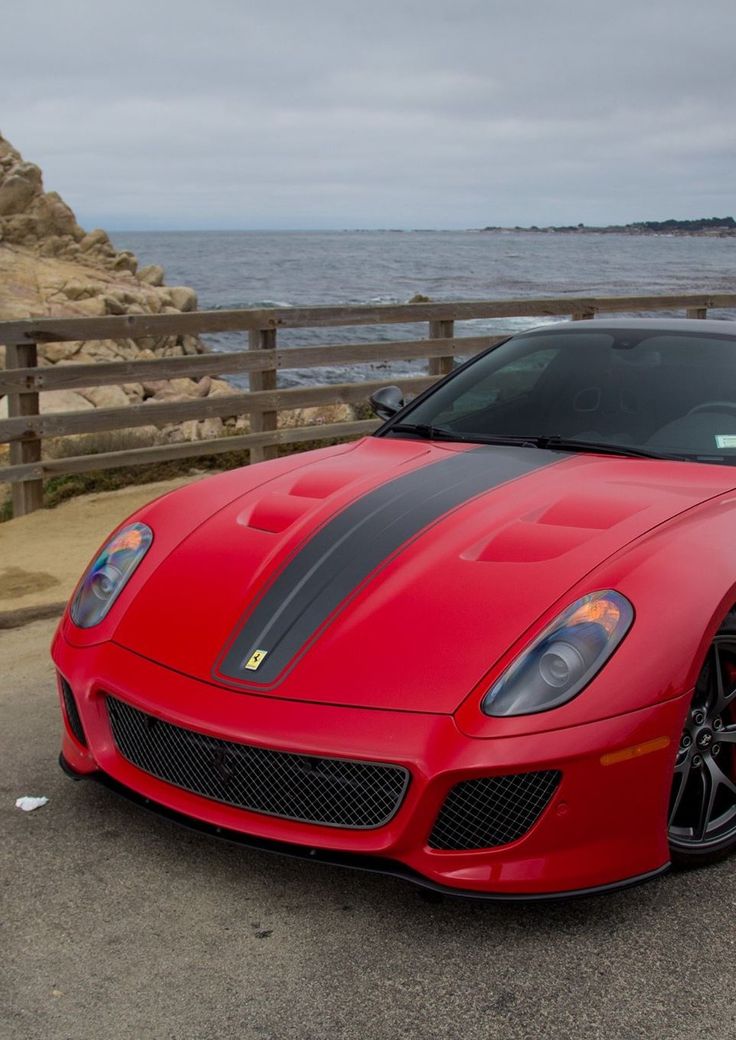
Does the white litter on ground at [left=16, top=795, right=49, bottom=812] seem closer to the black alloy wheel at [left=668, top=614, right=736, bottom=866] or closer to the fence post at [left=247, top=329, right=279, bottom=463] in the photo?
the black alloy wheel at [left=668, top=614, right=736, bottom=866]

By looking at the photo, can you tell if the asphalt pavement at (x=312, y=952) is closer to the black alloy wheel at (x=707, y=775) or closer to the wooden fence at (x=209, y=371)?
the black alloy wheel at (x=707, y=775)

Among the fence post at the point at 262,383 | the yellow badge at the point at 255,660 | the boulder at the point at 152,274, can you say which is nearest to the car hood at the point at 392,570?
the yellow badge at the point at 255,660

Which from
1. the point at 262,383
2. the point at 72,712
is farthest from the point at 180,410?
the point at 72,712

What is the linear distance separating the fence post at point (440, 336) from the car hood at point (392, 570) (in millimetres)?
6404

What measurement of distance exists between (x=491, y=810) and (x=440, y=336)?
7903 millimetres

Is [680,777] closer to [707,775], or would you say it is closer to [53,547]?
[707,775]

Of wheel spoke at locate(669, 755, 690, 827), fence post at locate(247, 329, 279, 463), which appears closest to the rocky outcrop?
fence post at locate(247, 329, 279, 463)

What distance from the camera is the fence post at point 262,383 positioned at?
884 centimetres

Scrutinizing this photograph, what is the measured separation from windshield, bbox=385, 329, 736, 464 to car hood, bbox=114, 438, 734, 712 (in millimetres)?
214

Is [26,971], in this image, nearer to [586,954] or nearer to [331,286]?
[586,954]

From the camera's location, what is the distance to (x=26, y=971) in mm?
2656

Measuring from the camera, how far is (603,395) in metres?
4.15

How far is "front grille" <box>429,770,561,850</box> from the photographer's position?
2.65 m

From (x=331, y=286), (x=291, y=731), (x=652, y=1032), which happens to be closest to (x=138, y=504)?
(x=291, y=731)
